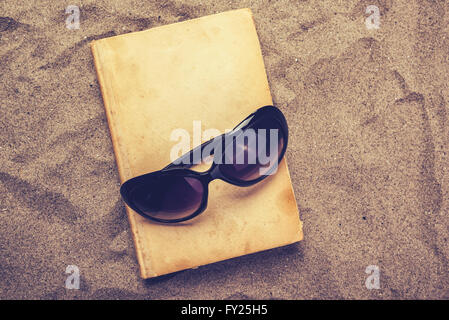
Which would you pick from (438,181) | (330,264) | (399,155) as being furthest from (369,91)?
(330,264)

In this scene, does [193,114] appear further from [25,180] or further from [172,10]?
[25,180]

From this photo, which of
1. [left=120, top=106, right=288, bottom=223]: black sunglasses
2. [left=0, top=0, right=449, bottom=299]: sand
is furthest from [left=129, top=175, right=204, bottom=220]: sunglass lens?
[left=0, top=0, right=449, bottom=299]: sand

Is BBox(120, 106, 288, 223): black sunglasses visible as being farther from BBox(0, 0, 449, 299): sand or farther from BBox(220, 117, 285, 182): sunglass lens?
BBox(0, 0, 449, 299): sand

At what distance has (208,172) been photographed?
2.27 ft

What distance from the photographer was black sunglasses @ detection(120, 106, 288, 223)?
0.69 metres

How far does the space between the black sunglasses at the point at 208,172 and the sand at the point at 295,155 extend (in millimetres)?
116

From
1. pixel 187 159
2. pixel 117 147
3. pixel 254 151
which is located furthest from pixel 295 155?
pixel 117 147

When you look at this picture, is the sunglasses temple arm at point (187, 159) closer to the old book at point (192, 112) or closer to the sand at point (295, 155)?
the old book at point (192, 112)

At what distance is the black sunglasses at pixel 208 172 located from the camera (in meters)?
0.69

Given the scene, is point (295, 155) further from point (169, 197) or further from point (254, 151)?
point (169, 197)

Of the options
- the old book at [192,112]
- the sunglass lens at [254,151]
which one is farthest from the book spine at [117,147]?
the sunglass lens at [254,151]

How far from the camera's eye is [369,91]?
822mm

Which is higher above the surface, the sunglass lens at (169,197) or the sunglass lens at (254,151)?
the sunglass lens at (254,151)

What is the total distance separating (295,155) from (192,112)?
0.92 ft
